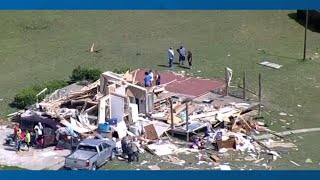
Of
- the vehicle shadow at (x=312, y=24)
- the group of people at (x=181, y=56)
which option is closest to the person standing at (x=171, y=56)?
the group of people at (x=181, y=56)

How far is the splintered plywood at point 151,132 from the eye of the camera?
2579 centimetres

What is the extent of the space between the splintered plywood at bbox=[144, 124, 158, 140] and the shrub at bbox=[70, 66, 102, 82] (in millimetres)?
6336

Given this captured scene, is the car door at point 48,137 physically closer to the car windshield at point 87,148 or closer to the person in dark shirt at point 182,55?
the car windshield at point 87,148

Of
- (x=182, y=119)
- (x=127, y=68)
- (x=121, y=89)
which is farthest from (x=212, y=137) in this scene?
(x=127, y=68)

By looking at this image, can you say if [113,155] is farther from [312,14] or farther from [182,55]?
[312,14]

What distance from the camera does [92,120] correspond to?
1041 inches

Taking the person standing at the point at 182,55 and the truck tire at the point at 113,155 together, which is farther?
the person standing at the point at 182,55

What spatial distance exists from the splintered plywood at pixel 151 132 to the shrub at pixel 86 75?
20.8ft

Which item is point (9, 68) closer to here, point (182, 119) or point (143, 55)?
point (143, 55)

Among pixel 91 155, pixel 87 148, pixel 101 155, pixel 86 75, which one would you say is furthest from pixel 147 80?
pixel 91 155

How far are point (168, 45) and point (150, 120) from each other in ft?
38.8

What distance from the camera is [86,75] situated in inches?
1248

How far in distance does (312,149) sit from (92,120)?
8.25 m

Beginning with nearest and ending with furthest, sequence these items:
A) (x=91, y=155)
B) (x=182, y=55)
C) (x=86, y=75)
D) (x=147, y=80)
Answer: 1. (x=91, y=155)
2. (x=147, y=80)
3. (x=86, y=75)
4. (x=182, y=55)
